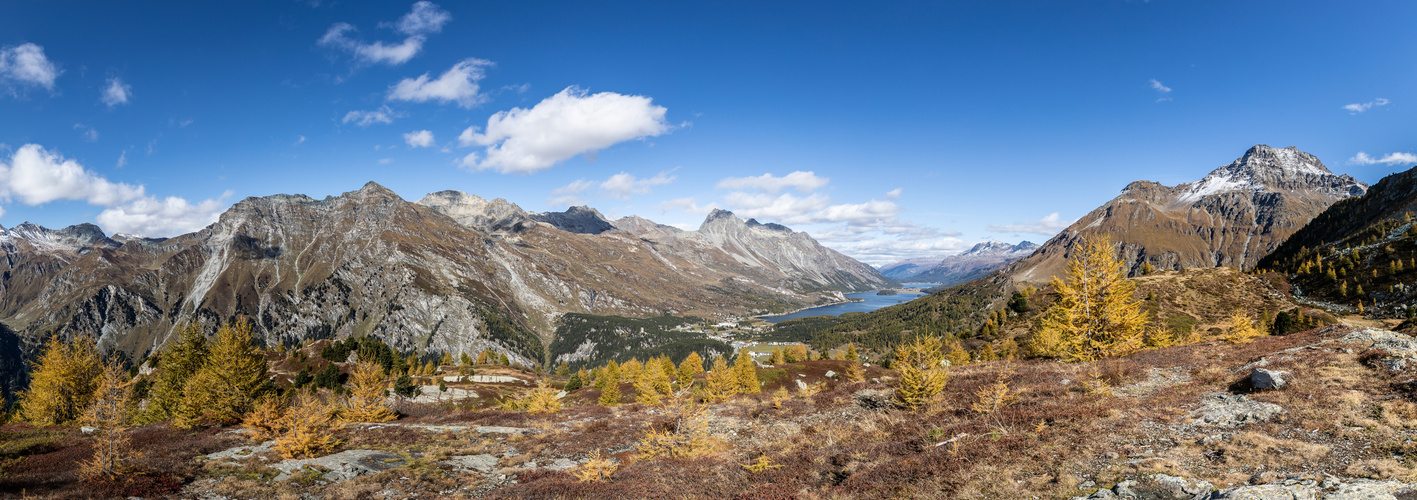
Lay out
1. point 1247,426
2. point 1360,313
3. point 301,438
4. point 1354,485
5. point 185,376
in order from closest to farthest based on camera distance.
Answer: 1. point 1354,485
2. point 1247,426
3. point 301,438
4. point 185,376
5. point 1360,313

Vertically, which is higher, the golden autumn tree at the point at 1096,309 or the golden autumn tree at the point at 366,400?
the golden autumn tree at the point at 1096,309

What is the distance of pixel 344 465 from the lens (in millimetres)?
18844

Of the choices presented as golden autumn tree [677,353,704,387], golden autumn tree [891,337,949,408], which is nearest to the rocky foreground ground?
golden autumn tree [891,337,949,408]

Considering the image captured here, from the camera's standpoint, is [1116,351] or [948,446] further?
Result: [1116,351]

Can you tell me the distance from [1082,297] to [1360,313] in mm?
74020

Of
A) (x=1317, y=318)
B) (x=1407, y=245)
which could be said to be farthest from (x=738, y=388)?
(x=1407, y=245)

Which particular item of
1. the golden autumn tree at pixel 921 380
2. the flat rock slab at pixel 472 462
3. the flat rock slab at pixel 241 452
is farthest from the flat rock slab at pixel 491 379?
the golden autumn tree at pixel 921 380

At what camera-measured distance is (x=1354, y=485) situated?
8484 millimetres

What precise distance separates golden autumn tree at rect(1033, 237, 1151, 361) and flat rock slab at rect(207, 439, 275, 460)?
45583mm

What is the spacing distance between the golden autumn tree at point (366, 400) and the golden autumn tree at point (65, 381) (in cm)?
3193

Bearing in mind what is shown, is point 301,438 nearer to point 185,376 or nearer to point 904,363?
point 904,363

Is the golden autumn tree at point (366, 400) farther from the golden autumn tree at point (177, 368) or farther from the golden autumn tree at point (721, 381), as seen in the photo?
the golden autumn tree at point (721, 381)

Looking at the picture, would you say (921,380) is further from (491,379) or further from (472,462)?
(491,379)

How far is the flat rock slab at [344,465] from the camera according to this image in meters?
18.0
